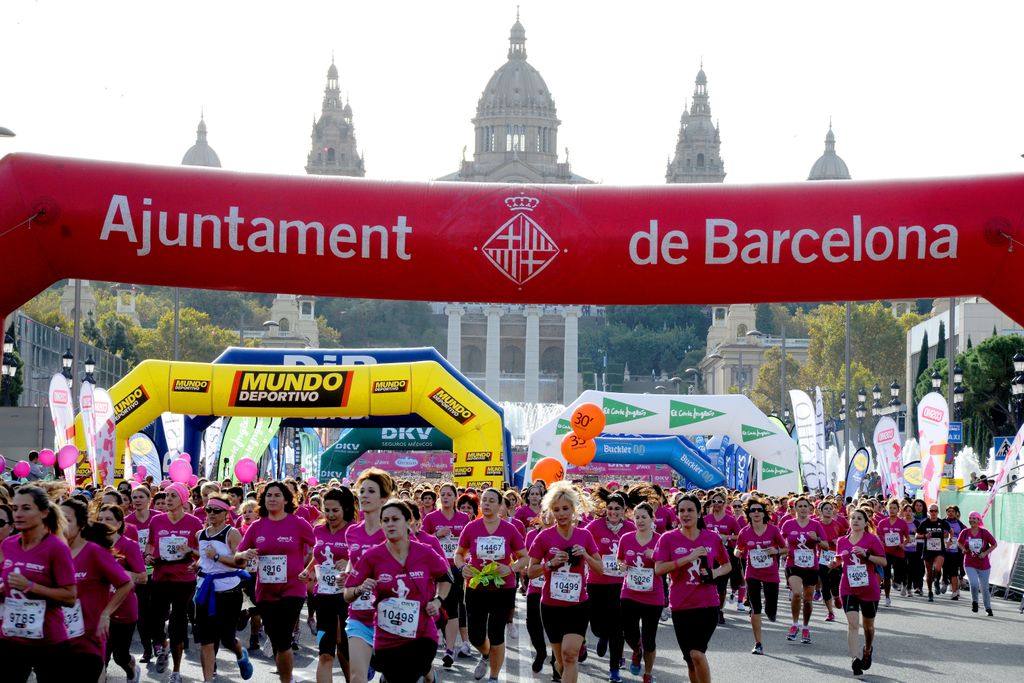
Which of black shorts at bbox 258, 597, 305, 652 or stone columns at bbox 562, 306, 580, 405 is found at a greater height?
stone columns at bbox 562, 306, 580, 405

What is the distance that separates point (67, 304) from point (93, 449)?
100.0m

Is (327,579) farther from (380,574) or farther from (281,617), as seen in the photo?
(380,574)

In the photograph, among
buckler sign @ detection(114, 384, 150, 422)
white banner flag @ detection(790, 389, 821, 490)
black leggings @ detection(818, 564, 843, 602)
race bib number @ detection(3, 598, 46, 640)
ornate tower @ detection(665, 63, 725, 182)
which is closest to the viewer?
race bib number @ detection(3, 598, 46, 640)

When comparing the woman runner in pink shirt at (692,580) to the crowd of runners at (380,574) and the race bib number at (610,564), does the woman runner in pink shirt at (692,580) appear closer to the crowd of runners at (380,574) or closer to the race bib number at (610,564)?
the crowd of runners at (380,574)

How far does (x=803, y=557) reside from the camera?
1812 centimetres

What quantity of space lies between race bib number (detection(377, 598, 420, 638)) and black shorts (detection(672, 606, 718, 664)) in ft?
8.87

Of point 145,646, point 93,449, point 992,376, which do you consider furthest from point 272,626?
point 992,376

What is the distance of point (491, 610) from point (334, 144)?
174718 millimetres

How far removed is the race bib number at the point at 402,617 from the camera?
376 inches

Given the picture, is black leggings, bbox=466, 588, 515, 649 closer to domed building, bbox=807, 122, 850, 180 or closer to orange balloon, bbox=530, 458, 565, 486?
orange balloon, bbox=530, 458, 565, 486

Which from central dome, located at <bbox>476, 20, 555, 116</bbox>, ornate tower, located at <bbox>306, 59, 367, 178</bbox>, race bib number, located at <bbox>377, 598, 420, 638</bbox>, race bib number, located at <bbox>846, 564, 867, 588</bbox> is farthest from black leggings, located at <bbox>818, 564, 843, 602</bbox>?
ornate tower, located at <bbox>306, 59, 367, 178</bbox>

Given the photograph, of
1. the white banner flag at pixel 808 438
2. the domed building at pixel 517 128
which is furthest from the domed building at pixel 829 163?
the white banner flag at pixel 808 438

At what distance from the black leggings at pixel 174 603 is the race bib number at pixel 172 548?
0.65 ft

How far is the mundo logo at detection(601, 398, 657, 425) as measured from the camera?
36375 mm
